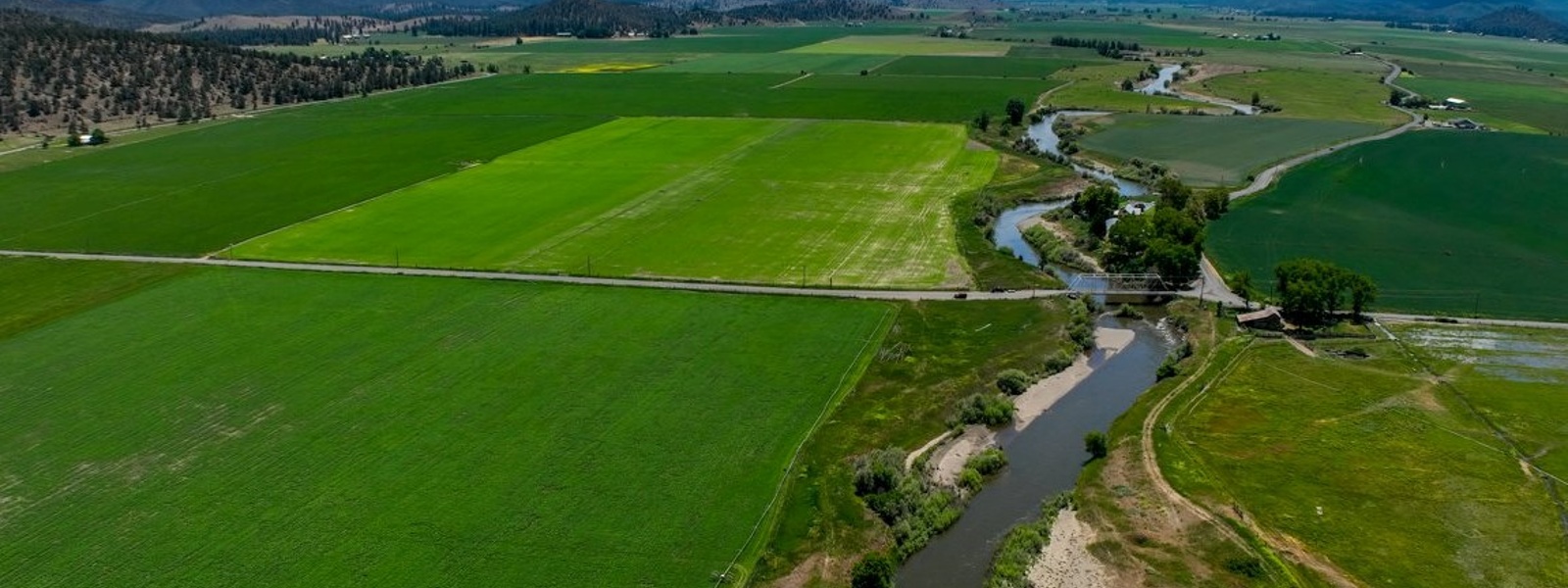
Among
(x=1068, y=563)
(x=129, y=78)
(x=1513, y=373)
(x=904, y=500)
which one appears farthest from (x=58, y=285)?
(x=129, y=78)

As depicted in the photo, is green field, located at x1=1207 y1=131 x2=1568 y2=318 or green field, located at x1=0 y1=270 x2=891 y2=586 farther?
green field, located at x1=1207 y1=131 x2=1568 y2=318

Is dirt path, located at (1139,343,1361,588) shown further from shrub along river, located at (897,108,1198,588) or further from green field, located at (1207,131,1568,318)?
green field, located at (1207,131,1568,318)

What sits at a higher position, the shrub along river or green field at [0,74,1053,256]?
green field at [0,74,1053,256]

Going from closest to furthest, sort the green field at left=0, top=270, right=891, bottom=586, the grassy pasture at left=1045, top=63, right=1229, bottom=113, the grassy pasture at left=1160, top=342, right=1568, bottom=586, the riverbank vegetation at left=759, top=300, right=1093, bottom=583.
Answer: the green field at left=0, top=270, right=891, bottom=586 < the grassy pasture at left=1160, top=342, right=1568, bottom=586 < the riverbank vegetation at left=759, top=300, right=1093, bottom=583 < the grassy pasture at left=1045, top=63, right=1229, bottom=113

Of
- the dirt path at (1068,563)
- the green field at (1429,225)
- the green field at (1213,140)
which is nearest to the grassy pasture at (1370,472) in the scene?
the dirt path at (1068,563)

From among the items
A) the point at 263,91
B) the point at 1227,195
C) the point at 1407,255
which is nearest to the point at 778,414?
the point at 1407,255

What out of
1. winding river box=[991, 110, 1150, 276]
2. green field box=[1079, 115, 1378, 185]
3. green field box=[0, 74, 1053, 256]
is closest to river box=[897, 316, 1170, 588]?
winding river box=[991, 110, 1150, 276]

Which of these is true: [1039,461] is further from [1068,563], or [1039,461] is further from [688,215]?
[688,215]

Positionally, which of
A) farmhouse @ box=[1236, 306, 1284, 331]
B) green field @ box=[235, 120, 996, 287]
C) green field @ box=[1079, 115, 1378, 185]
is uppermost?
green field @ box=[1079, 115, 1378, 185]

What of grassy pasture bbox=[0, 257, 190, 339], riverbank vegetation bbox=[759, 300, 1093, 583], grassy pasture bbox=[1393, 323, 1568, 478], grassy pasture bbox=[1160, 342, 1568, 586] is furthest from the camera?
grassy pasture bbox=[0, 257, 190, 339]
